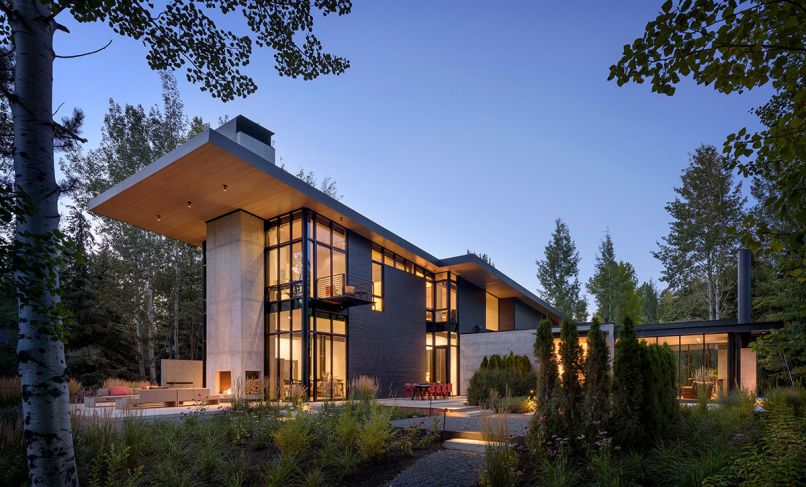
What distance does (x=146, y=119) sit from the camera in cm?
2212

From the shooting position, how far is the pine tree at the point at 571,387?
5.92 m

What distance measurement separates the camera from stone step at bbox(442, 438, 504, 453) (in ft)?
22.8

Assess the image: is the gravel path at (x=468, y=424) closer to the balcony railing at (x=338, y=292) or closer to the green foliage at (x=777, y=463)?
the green foliage at (x=777, y=463)

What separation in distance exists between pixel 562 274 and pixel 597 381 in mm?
28853

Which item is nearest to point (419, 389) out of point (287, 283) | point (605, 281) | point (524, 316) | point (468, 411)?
point (468, 411)

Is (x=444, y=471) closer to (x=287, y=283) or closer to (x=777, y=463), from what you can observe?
(x=777, y=463)

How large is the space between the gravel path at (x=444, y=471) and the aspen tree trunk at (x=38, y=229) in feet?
10.9

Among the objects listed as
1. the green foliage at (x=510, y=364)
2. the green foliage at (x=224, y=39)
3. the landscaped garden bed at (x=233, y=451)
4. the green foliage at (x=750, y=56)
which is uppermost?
the green foliage at (x=224, y=39)

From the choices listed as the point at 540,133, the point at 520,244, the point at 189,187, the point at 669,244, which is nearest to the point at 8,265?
the point at 189,187

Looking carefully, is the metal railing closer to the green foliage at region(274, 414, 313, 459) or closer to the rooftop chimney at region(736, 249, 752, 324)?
the green foliage at region(274, 414, 313, 459)

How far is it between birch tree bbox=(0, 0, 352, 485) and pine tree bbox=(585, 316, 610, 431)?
15.8 feet

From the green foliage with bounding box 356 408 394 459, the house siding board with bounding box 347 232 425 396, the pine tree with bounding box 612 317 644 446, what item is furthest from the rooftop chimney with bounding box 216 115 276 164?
the pine tree with bounding box 612 317 644 446

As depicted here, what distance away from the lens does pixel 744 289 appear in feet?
55.2

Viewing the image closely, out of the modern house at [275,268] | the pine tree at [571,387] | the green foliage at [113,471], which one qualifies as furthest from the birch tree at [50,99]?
the modern house at [275,268]
